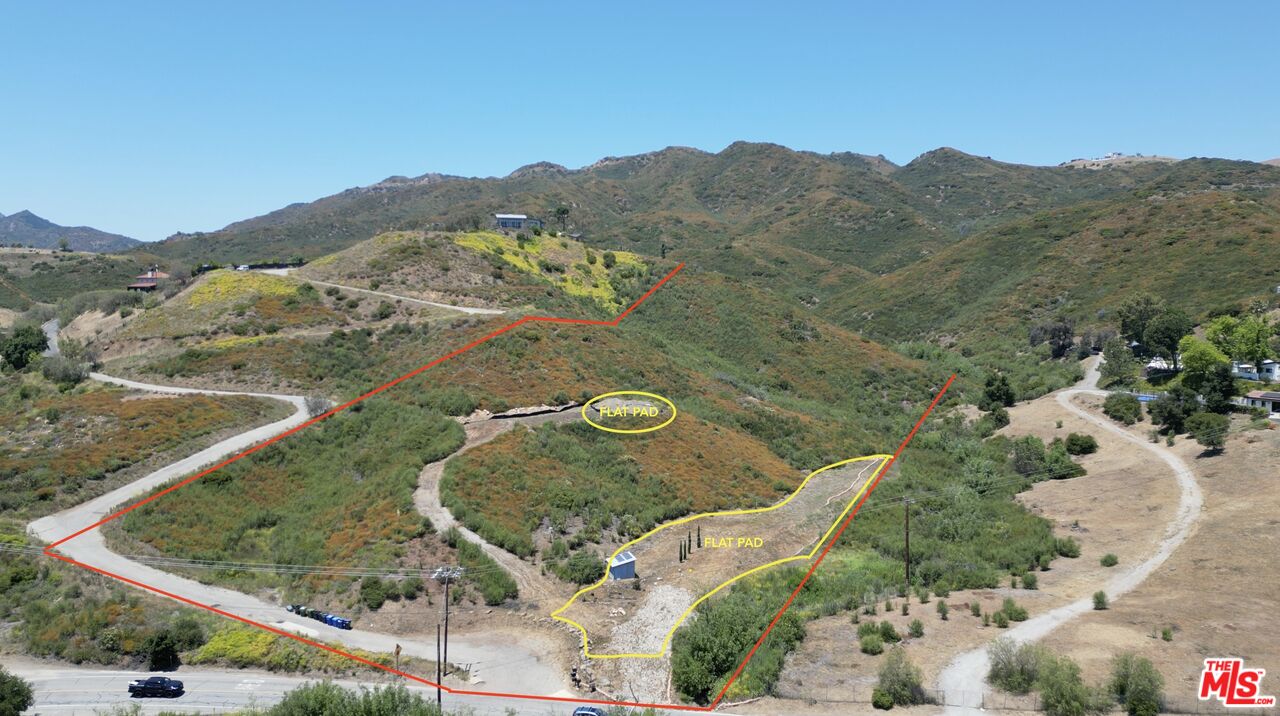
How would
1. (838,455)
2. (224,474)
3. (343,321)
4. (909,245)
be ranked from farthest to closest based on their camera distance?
(909,245)
(343,321)
(838,455)
(224,474)

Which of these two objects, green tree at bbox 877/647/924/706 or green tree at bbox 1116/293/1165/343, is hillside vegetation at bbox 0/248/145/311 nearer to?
green tree at bbox 877/647/924/706

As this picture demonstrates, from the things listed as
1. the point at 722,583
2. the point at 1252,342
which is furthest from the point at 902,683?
the point at 1252,342

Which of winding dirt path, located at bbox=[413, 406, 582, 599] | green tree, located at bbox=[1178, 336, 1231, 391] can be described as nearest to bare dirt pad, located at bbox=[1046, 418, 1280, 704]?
green tree, located at bbox=[1178, 336, 1231, 391]

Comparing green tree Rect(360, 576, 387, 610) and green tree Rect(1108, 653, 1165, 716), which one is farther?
green tree Rect(360, 576, 387, 610)

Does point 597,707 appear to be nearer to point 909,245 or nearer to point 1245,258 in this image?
point 1245,258

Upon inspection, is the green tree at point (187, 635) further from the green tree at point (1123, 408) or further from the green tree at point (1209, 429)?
the green tree at point (1123, 408)

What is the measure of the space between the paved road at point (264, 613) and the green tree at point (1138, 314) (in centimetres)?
7320

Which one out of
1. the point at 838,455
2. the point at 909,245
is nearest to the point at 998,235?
the point at 909,245

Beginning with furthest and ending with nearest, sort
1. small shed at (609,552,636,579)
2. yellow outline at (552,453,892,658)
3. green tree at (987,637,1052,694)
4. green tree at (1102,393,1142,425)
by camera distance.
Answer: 1. green tree at (1102,393,1142,425)
2. small shed at (609,552,636,579)
3. yellow outline at (552,453,892,658)
4. green tree at (987,637,1052,694)

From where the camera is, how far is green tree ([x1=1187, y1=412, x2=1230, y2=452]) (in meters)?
44.9

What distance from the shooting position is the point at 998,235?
130125mm

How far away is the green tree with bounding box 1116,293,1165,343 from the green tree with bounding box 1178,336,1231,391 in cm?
1549

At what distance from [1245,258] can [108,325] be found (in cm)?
13194

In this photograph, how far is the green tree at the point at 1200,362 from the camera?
174ft
